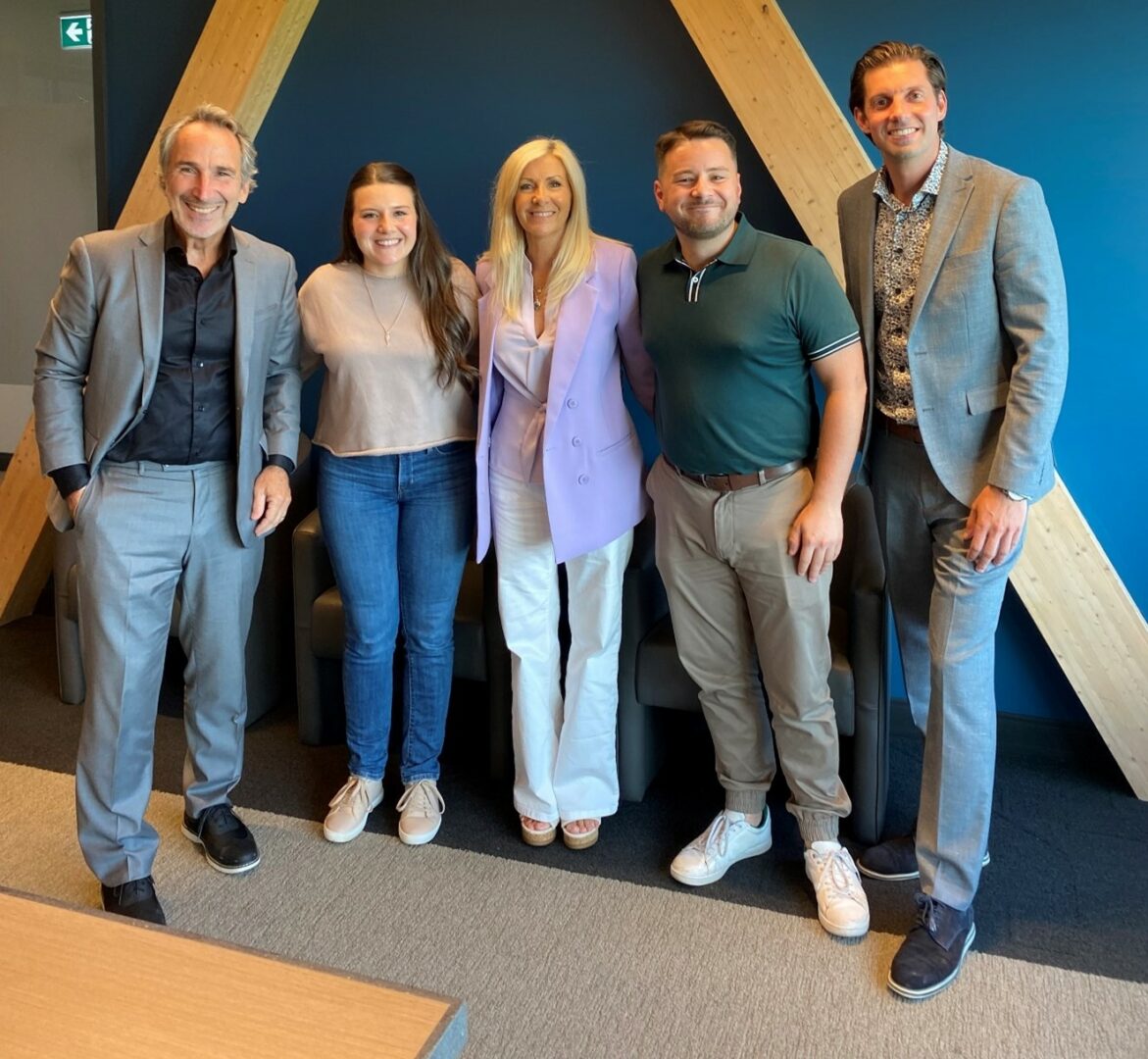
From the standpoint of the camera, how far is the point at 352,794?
8.84 ft

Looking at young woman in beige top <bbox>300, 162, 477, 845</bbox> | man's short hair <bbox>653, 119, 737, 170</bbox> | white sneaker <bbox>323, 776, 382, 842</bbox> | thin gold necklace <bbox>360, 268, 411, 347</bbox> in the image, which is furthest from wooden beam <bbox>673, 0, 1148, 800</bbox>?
white sneaker <bbox>323, 776, 382, 842</bbox>

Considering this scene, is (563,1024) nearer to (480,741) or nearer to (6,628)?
(480,741)

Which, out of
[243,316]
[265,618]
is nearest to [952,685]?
[243,316]

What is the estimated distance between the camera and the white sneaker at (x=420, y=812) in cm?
263

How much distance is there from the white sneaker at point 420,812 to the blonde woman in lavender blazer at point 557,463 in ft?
0.73

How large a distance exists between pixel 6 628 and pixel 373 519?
7.96ft

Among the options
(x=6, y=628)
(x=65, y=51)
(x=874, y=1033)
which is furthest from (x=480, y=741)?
(x=65, y=51)

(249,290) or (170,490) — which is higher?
(249,290)

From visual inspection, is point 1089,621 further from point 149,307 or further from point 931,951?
point 149,307

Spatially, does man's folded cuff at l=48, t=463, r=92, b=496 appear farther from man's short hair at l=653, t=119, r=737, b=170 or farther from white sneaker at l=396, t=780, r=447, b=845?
man's short hair at l=653, t=119, r=737, b=170

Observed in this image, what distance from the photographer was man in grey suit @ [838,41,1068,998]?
1.96 meters

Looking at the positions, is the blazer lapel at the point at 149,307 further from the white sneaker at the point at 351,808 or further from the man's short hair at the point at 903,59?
the man's short hair at the point at 903,59

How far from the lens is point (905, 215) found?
2107 mm

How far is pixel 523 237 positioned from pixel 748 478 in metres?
0.73
